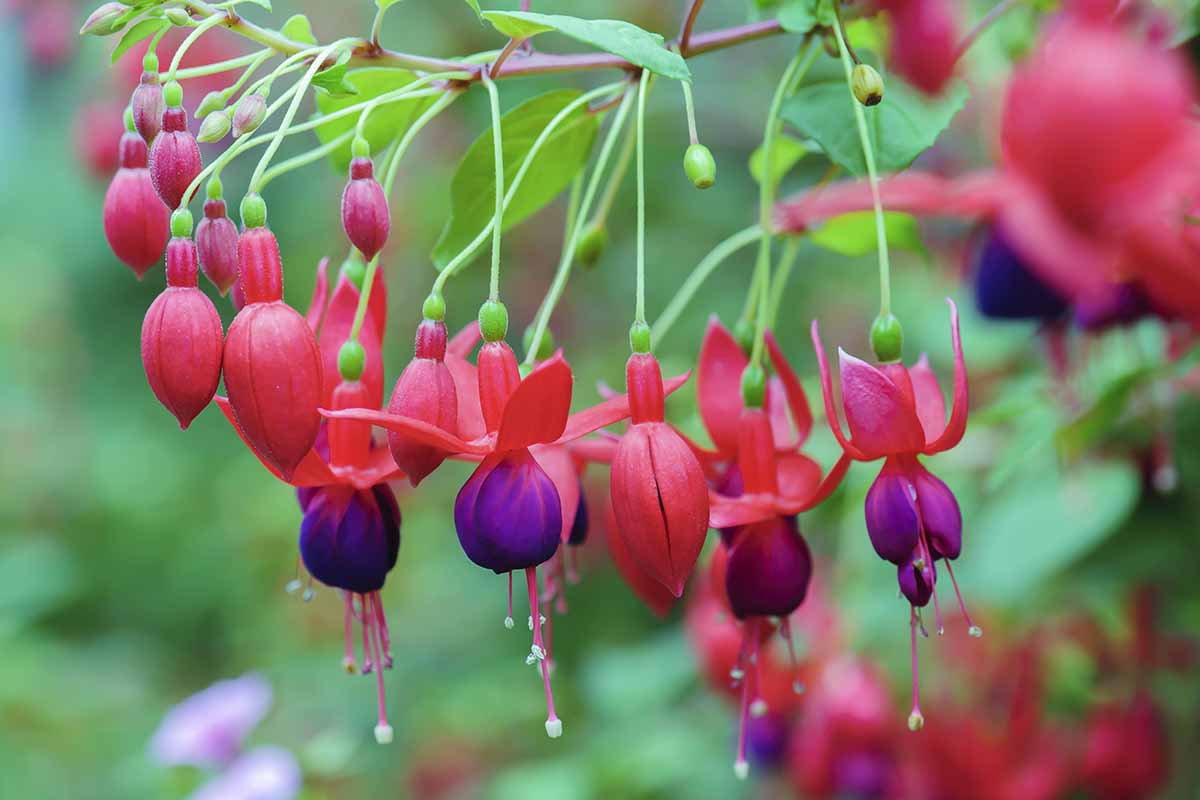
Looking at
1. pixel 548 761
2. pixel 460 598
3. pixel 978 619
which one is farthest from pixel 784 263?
pixel 460 598

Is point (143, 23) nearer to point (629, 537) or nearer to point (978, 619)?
point (629, 537)

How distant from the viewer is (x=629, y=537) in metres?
0.67

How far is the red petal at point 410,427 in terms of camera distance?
0.61 m

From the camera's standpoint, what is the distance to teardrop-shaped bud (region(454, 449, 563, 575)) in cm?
66

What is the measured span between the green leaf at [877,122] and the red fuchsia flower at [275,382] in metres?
0.33

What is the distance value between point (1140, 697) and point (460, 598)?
4.29ft

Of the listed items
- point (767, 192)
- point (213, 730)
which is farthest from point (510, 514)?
point (213, 730)

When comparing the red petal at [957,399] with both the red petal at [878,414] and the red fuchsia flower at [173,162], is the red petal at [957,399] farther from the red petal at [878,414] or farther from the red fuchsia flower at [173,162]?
the red fuchsia flower at [173,162]

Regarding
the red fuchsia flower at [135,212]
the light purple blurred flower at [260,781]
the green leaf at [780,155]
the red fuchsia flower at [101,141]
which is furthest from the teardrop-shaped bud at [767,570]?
the red fuchsia flower at [101,141]

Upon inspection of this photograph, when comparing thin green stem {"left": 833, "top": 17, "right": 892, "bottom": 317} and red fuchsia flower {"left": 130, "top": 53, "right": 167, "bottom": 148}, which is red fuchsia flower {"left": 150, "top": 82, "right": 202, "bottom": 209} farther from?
thin green stem {"left": 833, "top": 17, "right": 892, "bottom": 317}

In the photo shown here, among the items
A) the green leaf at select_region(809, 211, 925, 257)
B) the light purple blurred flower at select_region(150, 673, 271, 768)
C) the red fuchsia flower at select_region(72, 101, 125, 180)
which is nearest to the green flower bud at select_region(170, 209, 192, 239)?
the green leaf at select_region(809, 211, 925, 257)

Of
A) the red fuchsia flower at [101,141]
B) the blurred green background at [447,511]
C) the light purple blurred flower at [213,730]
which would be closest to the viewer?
the blurred green background at [447,511]

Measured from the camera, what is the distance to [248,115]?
657 millimetres

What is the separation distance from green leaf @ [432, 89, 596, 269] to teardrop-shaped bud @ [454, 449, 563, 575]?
7.5 inches
